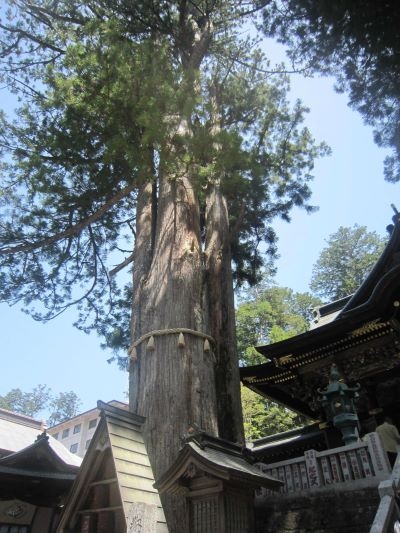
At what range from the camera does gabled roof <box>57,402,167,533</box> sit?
11.3ft

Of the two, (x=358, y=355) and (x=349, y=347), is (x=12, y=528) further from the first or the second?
(x=358, y=355)

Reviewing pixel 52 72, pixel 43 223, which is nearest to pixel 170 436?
pixel 43 223

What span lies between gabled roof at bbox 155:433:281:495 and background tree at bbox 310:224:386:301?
73.4 feet

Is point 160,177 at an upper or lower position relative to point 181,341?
upper

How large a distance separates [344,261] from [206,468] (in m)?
25.1

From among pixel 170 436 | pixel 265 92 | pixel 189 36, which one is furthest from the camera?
pixel 265 92

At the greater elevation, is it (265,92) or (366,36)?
(265,92)

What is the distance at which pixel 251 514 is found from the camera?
362 cm

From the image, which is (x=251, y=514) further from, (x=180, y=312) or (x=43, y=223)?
(x=43, y=223)

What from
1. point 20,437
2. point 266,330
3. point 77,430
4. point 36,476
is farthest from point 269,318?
point 77,430

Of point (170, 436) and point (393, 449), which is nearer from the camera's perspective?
point (170, 436)

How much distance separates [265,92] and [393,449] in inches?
325

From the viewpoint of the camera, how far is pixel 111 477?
360cm

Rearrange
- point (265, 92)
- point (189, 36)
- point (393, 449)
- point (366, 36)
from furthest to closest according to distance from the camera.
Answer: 1. point (265, 92)
2. point (189, 36)
3. point (366, 36)
4. point (393, 449)
